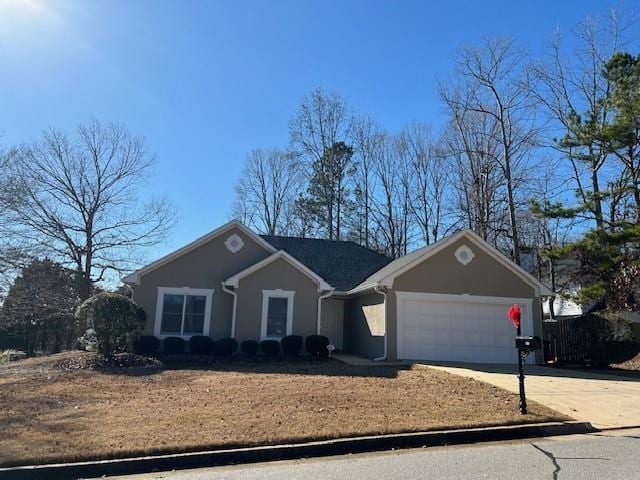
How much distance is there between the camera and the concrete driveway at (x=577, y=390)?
9078 millimetres

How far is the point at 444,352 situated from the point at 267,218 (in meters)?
23.6

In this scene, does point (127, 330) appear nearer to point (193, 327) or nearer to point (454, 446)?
point (193, 327)

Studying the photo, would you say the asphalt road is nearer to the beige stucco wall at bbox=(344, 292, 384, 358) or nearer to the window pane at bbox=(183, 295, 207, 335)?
the beige stucco wall at bbox=(344, 292, 384, 358)

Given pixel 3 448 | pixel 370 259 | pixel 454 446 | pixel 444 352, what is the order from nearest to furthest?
1. pixel 3 448
2. pixel 454 446
3. pixel 444 352
4. pixel 370 259

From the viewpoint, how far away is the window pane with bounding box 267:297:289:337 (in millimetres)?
18484

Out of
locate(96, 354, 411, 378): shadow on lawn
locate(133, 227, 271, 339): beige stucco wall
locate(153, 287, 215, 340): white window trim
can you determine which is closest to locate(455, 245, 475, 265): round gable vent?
locate(96, 354, 411, 378): shadow on lawn

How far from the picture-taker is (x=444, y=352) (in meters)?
17.4

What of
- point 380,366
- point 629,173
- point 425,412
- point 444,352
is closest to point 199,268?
point 380,366

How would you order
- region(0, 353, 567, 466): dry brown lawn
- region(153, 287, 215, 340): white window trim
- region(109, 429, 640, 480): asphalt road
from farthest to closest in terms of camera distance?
region(153, 287, 215, 340): white window trim → region(0, 353, 567, 466): dry brown lawn → region(109, 429, 640, 480): asphalt road

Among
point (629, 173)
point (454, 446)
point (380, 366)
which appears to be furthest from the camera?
point (629, 173)

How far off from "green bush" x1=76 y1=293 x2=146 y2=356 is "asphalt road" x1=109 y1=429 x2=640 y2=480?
10483 millimetres

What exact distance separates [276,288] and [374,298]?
12.0 ft

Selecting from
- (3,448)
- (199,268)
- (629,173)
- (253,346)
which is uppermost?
(629,173)

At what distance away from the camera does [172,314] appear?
18281 millimetres
